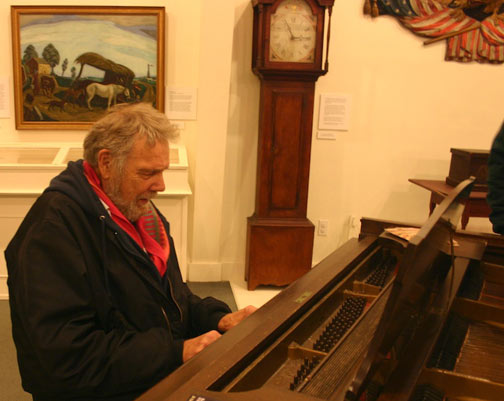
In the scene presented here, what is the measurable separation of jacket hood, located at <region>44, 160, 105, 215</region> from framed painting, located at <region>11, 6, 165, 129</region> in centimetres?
260

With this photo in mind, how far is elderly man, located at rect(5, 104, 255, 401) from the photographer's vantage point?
1.32 meters

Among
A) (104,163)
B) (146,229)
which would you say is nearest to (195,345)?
(146,229)

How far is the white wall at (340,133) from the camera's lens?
3.89m

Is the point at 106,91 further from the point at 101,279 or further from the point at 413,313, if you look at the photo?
the point at 413,313

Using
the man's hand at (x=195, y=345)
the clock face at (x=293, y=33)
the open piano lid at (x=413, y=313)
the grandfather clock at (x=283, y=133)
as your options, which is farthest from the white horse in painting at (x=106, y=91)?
the open piano lid at (x=413, y=313)

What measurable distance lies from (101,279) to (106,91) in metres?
2.81

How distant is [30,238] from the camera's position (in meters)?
1.34

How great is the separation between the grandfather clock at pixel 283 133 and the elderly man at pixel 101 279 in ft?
7.22

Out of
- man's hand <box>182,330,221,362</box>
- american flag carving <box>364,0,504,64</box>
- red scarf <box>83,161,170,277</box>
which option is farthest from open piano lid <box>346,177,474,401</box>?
american flag carving <box>364,0,504,64</box>

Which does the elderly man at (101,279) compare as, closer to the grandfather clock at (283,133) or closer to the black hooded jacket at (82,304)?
the black hooded jacket at (82,304)

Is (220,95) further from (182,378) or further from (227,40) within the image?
(182,378)

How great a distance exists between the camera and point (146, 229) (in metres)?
1.74

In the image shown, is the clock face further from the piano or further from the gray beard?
the gray beard

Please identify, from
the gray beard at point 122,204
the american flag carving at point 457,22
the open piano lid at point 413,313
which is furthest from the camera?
the american flag carving at point 457,22
